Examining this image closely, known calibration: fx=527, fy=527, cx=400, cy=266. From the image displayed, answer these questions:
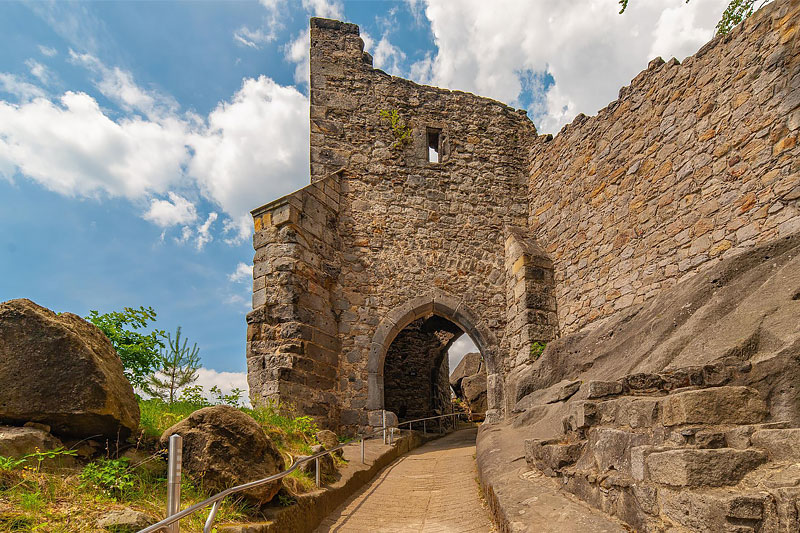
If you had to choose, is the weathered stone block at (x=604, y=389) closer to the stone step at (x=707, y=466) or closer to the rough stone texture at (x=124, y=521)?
the stone step at (x=707, y=466)

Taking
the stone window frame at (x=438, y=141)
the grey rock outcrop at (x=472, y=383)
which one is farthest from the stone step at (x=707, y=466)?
→ the grey rock outcrop at (x=472, y=383)

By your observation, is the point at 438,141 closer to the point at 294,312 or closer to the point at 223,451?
the point at 294,312

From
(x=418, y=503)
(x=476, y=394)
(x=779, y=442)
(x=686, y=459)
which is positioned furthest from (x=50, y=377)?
(x=476, y=394)

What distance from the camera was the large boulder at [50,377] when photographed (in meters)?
2.91

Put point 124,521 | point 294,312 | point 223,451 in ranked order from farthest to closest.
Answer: point 294,312 < point 223,451 < point 124,521

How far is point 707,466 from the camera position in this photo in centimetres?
237

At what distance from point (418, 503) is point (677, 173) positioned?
209 inches

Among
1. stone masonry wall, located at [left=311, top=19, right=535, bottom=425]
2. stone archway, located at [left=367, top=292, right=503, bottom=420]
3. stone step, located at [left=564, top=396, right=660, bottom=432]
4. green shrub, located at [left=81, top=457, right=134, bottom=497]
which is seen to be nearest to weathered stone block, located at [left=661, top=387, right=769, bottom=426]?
stone step, located at [left=564, top=396, right=660, bottom=432]

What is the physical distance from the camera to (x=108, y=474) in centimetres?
288

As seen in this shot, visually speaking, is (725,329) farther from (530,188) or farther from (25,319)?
(530,188)

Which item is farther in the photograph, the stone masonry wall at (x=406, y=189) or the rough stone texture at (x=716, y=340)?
the stone masonry wall at (x=406, y=189)

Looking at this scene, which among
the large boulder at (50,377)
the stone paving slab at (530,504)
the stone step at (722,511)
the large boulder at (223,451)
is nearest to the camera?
the stone step at (722,511)

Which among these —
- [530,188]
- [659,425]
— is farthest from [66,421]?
[530,188]

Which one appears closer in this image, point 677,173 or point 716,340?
point 716,340
